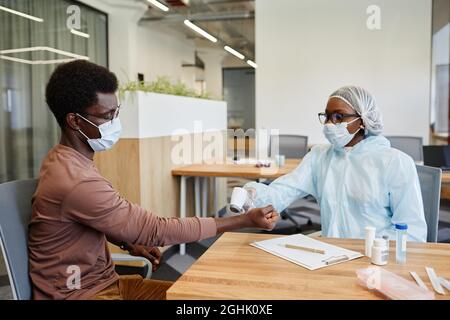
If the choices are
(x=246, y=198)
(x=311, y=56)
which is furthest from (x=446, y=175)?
(x=311, y=56)

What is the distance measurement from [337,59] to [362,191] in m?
4.48

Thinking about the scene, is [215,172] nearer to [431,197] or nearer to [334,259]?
[431,197]

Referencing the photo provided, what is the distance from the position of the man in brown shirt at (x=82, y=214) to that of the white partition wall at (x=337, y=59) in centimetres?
486

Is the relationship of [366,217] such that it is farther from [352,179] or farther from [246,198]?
[246,198]

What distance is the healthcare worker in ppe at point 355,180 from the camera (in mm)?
1629

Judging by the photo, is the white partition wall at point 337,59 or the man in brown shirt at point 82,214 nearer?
the man in brown shirt at point 82,214

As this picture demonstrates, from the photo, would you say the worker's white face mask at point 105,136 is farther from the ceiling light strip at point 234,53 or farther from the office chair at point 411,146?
the ceiling light strip at point 234,53

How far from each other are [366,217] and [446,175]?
5.61 feet

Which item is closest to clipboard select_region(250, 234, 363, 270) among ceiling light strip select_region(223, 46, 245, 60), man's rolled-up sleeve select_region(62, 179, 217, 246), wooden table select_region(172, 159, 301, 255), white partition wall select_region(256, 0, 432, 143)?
A: man's rolled-up sleeve select_region(62, 179, 217, 246)

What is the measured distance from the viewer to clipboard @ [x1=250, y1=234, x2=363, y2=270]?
124cm

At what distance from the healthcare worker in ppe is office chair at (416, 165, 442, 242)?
0.72ft

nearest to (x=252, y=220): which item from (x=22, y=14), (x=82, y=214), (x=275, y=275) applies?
(x=275, y=275)

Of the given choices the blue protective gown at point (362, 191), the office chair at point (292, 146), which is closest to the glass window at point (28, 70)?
the office chair at point (292, 146)
